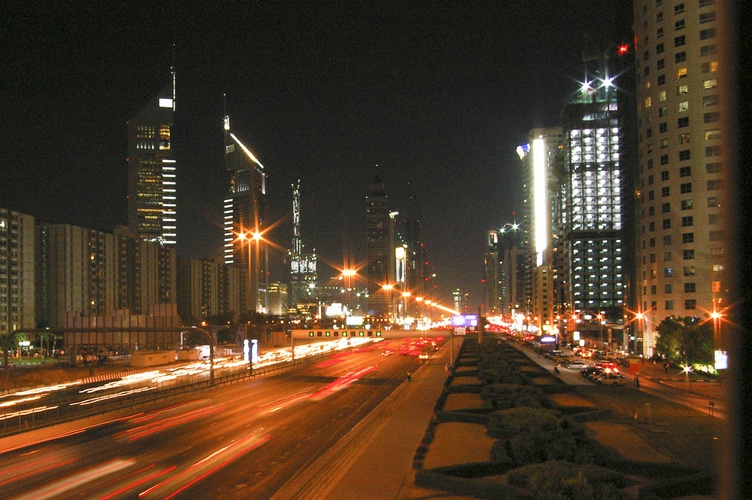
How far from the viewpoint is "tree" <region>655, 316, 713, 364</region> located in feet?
183

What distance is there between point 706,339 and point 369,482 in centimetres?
4509

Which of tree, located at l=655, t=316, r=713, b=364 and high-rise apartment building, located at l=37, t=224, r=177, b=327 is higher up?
high-rise apartment building, located at l=37, t=224, r=177, b=327

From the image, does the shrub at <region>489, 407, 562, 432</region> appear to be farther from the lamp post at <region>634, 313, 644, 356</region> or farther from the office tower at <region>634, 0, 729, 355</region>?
the lamp post at <region>634, 313, 644, 356</region>

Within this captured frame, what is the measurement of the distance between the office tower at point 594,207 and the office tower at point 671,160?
178 ft

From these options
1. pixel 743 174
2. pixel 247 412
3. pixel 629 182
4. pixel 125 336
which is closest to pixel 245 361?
pixel 125 336

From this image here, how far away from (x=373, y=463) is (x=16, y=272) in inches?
4231

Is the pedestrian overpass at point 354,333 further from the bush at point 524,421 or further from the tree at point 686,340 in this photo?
the bush at point 524,421

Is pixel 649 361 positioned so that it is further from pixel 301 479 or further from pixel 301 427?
pixel 301 479

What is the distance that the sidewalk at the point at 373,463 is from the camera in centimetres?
1877

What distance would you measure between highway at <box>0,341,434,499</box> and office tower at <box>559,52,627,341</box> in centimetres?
9888

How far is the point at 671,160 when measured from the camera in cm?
7394

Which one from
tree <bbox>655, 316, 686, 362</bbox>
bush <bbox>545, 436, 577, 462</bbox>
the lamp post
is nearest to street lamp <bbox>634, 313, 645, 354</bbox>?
the lamp post

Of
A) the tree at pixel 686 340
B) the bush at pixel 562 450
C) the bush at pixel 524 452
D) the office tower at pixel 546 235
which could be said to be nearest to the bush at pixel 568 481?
the bush at pixel 562 450

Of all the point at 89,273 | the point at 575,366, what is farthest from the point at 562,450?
the point at 89,273
